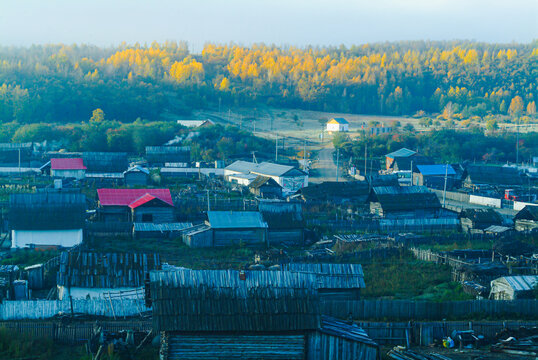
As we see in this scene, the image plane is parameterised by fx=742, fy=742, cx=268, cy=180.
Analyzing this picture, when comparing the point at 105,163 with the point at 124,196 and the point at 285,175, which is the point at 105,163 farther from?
the point at 124,196

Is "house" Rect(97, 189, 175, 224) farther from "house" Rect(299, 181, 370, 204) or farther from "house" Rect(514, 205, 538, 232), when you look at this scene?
"house" Rect(514, 205, 538, 232)

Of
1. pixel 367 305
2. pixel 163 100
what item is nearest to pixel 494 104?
pixel 163 100

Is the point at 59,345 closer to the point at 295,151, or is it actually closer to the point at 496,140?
the point at 295,151

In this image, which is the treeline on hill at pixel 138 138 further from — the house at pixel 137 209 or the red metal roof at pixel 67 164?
the house at pixel 137 209

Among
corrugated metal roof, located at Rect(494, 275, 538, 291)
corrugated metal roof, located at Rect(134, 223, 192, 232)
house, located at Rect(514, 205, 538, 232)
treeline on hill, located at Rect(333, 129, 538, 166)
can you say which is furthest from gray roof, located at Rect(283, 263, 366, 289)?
treeline on hill, located at Rect(333, 129, 538, 166)

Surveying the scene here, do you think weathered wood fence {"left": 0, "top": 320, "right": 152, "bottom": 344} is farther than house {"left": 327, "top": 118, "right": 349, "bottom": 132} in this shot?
No

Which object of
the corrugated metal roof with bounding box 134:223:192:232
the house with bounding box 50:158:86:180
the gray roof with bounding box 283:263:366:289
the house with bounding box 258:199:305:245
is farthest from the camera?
the house with bounding box 50:158:86:180
